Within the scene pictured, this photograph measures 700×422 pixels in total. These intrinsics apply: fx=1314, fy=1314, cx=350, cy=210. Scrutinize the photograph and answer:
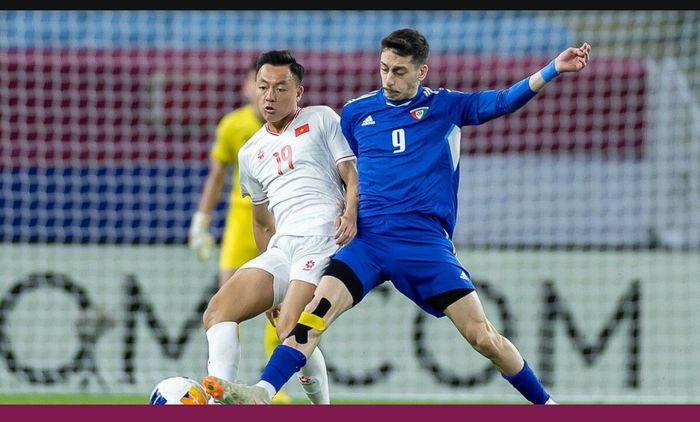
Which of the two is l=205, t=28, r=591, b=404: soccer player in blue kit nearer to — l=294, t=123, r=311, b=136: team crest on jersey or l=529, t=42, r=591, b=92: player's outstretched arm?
l=529, t=42, r=591, b=92: player's outstretched arm

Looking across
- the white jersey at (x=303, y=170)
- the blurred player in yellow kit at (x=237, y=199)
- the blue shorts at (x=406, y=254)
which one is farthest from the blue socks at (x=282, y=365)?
the blurred player in yellow kit at (x=237, y=199)

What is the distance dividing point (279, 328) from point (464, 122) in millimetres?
1286

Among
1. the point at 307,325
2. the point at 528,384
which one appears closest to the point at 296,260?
the point at 307,325

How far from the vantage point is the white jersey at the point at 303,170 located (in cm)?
612

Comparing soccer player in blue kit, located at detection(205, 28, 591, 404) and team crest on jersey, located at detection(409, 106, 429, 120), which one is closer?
soccer player in blue kit, located at detection(205, 28, 591, 404)

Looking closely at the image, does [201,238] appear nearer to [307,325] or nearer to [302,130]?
[302,130]

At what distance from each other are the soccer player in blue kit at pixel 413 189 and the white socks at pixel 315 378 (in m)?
0.48

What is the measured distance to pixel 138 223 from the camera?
413 inches

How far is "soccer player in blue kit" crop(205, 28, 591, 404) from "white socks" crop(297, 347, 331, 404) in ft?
1.57

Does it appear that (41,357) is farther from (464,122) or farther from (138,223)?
(464,122)

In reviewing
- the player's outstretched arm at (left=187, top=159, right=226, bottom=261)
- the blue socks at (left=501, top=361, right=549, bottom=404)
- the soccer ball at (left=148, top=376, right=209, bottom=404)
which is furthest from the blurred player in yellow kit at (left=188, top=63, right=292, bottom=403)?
the soccer ball at (left=148, top=376, right=209, bottom=404)

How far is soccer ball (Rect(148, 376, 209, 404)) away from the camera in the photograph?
553 centimetres

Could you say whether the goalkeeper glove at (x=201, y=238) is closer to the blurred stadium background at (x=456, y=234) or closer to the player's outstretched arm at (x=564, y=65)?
the blurred stadium background at (x=456, y=234)

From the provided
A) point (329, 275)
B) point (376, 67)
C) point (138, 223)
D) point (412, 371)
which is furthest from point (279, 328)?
point (376, 67)
